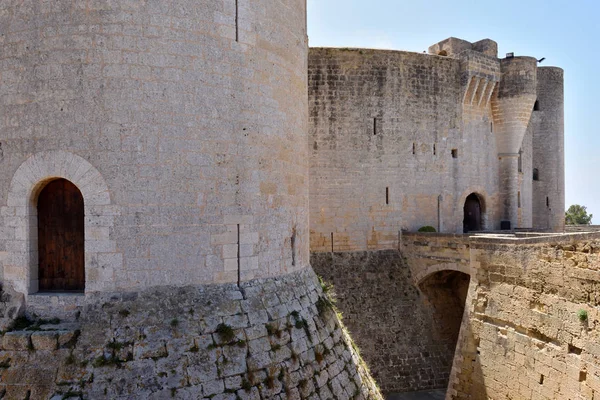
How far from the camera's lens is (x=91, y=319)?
4.27 meters

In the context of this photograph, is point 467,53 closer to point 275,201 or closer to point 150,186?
point 275,201

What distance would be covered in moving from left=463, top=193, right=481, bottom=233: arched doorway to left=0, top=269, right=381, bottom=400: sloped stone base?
41.3 ft

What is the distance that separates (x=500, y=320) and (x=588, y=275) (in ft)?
6.83

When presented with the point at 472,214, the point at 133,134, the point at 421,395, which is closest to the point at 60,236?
the point at 133,134

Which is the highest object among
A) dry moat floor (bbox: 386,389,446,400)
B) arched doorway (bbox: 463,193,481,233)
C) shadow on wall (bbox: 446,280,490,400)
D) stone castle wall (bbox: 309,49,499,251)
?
stone castle wall (bbox: 309,49,499,251)

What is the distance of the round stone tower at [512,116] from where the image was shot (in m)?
15.1

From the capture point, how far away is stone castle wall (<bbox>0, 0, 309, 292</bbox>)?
14.3 ft

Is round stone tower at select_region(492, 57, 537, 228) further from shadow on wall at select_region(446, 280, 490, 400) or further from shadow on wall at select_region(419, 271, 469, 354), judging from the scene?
shadow on wall at select_region(446, 280, 490, 400)

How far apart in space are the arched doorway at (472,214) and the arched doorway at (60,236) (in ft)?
45.7

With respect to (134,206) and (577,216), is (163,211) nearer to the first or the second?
(134,206)

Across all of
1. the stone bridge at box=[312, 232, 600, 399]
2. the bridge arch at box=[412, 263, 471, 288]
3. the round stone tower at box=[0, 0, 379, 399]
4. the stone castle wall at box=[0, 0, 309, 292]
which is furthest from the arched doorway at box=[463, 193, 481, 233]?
the stone castle wall at box=[0, 0, 309, 292]

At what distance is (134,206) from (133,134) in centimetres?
71

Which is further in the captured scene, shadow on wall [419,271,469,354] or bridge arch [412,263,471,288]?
shadow on wall [419,271,469,354]

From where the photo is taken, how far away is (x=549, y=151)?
1970cm
